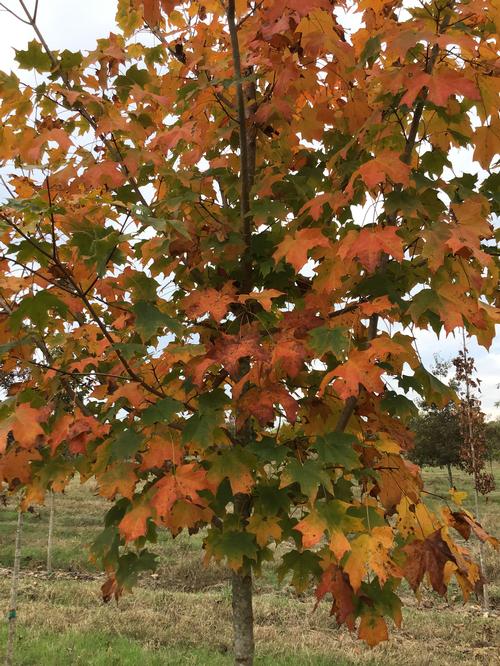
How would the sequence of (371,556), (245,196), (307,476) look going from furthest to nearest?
1. (245,196)
2. (307,476)
3. (371,556)

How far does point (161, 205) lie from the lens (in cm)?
247

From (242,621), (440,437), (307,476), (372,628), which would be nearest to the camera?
(307,476)

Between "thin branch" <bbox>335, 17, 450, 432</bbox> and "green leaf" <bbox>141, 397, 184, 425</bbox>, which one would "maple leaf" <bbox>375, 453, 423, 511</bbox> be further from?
"green leaf" <bbox>141, 397, 184, 425</bbox>

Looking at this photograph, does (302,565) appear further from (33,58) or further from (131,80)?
(33,58)

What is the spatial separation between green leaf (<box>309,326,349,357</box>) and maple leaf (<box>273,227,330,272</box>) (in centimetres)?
25

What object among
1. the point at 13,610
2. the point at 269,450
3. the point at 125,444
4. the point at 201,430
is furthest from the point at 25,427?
the point at 13,610

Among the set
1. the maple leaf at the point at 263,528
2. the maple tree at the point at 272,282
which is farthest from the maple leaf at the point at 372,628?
the maple leaf at the point at 263,528

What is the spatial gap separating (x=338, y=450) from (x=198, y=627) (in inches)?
213

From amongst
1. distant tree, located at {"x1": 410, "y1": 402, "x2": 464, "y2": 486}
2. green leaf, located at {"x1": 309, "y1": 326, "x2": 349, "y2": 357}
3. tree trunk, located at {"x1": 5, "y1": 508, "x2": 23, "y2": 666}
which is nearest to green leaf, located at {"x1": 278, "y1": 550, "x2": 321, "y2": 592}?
green leaf, located at {"x1": 309, "y1": 326, "x2": 349, "y2": 357}

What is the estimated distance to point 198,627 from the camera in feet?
21.7

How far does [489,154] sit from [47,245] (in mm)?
1796

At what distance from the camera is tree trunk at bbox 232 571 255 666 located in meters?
2.75

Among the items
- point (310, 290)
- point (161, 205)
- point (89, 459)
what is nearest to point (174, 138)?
point (161, 205)

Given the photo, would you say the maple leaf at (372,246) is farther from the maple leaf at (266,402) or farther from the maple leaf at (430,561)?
the maple leaf at (430,561)
